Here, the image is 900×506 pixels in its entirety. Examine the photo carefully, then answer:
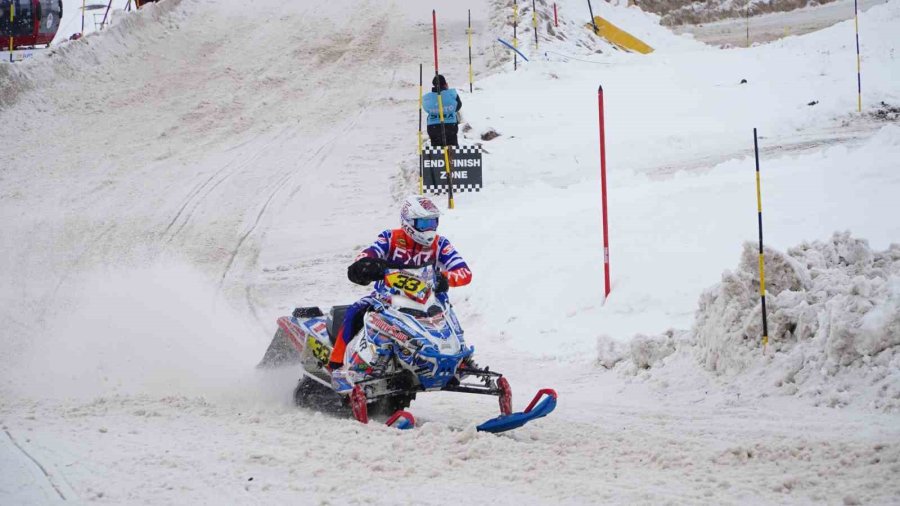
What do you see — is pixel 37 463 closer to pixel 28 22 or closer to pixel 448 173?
pixel 448 173

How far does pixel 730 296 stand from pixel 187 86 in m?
19.9

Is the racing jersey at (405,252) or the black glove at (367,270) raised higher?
the racing jersey at (405,252)

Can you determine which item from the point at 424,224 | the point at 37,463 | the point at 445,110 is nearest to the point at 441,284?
the point at 424,224

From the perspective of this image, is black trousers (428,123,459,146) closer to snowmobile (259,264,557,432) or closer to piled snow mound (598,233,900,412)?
piled snow mound (598,233,900,412)

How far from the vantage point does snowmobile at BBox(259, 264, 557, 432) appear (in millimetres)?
7711

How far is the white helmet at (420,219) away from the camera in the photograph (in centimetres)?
827

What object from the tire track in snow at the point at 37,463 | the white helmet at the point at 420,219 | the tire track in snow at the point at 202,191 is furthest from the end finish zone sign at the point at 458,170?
the tire track in snow at the point at 37,463

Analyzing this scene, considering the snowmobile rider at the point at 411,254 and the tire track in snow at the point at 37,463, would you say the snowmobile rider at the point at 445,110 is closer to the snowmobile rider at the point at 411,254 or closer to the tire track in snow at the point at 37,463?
the snowmobile rider at the point at 411,254

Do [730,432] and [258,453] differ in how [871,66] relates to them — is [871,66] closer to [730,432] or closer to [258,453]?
[730,432]

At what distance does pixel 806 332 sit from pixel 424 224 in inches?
132

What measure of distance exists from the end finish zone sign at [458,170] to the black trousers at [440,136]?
50 centimetres

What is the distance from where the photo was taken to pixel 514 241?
13945mm

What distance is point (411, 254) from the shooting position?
859 centimetres

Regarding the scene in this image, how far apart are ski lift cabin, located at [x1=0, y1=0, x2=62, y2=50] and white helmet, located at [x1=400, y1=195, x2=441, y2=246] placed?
2916 cm
